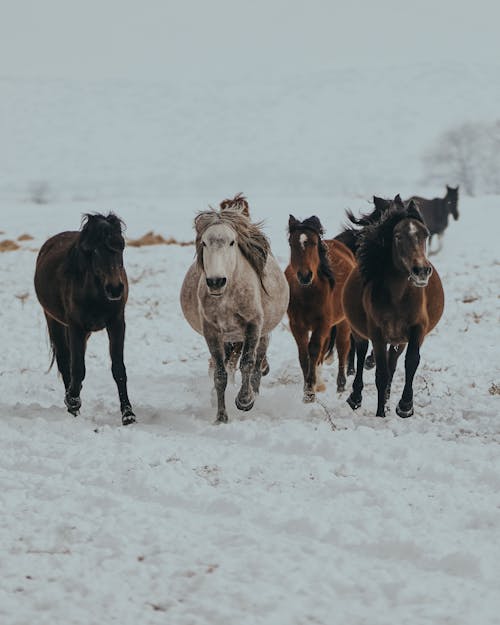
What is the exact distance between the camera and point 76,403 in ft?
24.7

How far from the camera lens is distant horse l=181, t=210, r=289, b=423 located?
705cm

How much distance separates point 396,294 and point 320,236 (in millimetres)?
1798

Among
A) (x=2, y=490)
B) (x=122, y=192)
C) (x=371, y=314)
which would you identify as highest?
(x=122, y=192)

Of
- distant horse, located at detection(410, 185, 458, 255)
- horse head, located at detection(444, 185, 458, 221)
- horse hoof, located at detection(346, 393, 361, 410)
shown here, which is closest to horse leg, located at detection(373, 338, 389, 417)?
horse hoof, located at detection(346, 393, 361, 410)

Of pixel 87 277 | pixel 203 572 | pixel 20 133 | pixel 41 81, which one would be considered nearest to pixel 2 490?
pixel 203 572

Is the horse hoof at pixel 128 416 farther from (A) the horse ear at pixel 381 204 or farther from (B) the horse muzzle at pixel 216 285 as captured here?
(A) the horse ear at pixel 381 204

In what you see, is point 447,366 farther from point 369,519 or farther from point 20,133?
point 20,133

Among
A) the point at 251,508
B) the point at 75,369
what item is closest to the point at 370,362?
the point at 75,369

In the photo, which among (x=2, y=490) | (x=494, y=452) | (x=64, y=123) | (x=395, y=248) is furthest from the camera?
(x=64, y=123)

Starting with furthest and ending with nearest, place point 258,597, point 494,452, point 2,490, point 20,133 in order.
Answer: point 20,133 → point 494,452 → point 2,490 → point 258,597

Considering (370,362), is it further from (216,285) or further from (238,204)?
(216,285)

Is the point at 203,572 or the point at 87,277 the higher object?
the point at 87,277

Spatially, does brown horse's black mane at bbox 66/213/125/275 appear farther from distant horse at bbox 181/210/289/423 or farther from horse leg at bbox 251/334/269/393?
horse leg at bbox 251/334/269/393

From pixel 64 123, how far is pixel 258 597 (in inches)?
2745
